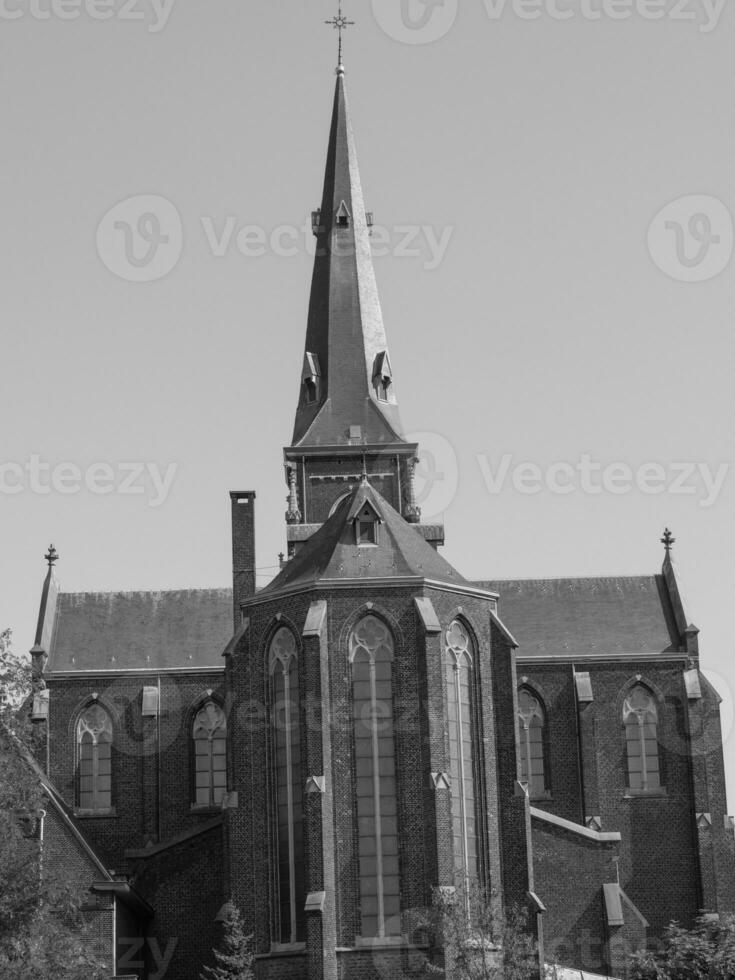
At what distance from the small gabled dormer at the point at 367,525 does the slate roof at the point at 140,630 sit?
12780 millimetres

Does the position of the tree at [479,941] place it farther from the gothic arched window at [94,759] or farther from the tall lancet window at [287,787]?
the gothic arched window at [94,759]

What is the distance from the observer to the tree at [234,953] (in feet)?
153

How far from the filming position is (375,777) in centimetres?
4888

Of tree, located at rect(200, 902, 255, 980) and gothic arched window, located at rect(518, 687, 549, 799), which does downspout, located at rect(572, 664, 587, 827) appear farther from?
tree, located at rect(200, 902, 255, 980)

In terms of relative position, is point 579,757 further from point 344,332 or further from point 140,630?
point 344,332

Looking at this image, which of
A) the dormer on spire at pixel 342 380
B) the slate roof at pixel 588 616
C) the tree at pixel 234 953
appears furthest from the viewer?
the dormer on spire at pixel 342 380

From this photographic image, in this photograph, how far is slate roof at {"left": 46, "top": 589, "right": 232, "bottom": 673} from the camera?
2507 inches

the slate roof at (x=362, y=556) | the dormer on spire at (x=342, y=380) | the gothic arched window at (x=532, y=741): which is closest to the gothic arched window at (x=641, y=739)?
the gothic arched window at (x=532, y=741)

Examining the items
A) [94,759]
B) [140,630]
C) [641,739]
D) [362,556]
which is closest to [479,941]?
Result: [362,556]

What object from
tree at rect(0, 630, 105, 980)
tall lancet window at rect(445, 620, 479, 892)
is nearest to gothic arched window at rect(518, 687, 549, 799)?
tall lancet window at rect(445, 620, 479, 892)

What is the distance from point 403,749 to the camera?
161 ft

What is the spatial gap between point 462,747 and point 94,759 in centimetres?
1761

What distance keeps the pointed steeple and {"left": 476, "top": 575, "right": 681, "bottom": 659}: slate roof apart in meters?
7.79

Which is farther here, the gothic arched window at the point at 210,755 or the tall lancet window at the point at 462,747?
the gothic arched window at the point at 210,755
